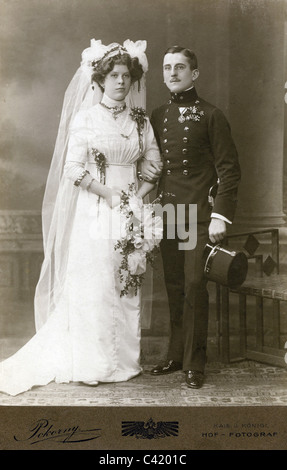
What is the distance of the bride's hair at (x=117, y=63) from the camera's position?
3.63 m

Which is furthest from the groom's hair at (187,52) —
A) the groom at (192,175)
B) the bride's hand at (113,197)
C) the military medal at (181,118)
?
the bride's hand at (113,197)

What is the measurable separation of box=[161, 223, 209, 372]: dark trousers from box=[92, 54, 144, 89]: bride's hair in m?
0.90

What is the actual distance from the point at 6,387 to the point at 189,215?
1.39 metres

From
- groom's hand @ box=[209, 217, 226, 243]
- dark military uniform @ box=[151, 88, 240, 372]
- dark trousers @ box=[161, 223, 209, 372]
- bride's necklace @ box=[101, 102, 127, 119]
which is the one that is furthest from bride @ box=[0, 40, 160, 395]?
groom's hand @ box=[209, 217, 226, 243]

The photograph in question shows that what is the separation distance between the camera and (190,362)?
147 inches

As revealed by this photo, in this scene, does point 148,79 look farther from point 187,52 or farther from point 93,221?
point 93,221

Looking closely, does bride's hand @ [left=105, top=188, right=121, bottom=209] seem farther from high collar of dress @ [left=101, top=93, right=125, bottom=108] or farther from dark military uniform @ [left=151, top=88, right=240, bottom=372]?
high collar of dress @ [left=101, top=93, right=125, bottom=108]

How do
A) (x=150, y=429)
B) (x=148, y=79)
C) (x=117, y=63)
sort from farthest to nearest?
(x=148, y=79) → (x=117, y=63) → (x=150, y=429)

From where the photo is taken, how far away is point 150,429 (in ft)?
11.5

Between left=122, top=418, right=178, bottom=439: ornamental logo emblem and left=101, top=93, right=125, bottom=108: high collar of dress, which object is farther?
left=101, top=93, right=125, bottom=108: high collar of dress

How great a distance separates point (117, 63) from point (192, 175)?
28.8 inches

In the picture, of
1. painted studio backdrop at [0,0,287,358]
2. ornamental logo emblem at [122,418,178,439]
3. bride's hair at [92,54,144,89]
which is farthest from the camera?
painted studio backdrop at [0,0,287,358]

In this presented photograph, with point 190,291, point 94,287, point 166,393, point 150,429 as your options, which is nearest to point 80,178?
point 94,287

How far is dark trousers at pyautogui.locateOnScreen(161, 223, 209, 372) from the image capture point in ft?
12.2
